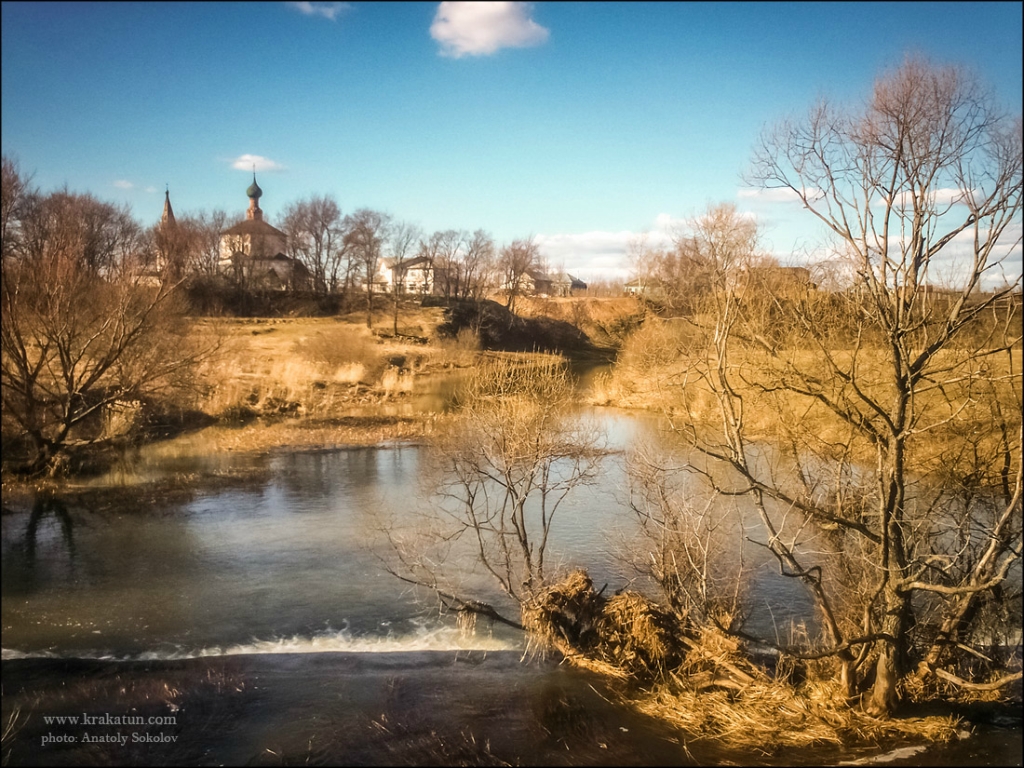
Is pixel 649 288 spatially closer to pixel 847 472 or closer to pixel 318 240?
pixel 847 472

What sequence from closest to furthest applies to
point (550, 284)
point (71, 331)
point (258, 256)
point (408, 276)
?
1. point (71, 331)
2. point (550, 284)
3. point (258, 256)
4. point (408, 276)

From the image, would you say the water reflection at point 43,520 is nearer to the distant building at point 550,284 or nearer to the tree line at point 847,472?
the tree line at point 847,472

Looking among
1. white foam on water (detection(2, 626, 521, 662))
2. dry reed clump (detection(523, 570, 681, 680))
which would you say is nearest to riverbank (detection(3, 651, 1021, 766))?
white foam on water (detection(2, 626, 521, 662))

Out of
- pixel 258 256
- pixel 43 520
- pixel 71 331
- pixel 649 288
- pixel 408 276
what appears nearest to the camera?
pixel 43 520

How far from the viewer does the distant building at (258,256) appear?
3516cm

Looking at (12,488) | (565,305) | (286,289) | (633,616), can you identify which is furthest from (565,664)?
(286,289)

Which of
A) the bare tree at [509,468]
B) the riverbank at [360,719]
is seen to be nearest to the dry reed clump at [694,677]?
the riverbank at [360,719]

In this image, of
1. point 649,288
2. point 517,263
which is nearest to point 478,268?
point 517,263

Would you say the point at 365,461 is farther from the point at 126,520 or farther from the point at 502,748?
the point at 502,748

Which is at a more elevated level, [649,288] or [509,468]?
[649,288]

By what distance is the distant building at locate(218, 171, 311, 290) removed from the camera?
35.2 m

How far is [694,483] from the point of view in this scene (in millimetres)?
12062

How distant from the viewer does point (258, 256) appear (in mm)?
37344

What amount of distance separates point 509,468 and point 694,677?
12.1 feet
